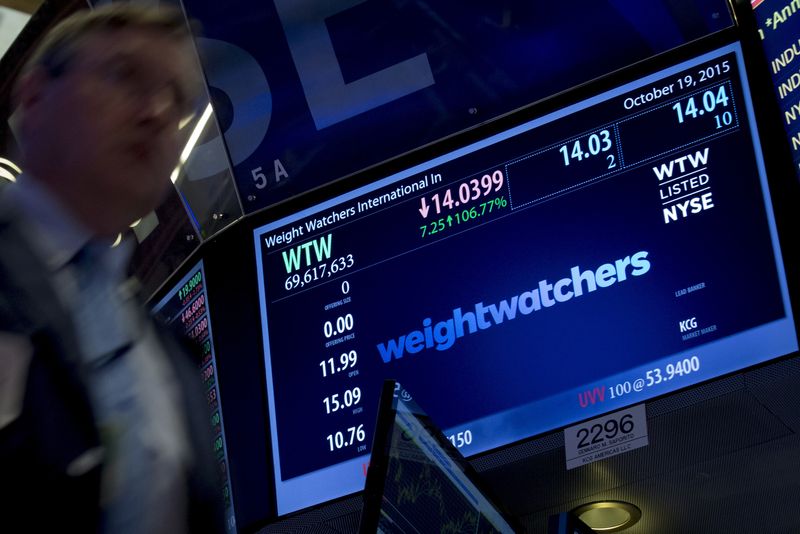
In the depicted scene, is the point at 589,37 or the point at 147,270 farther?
the point at 147,270

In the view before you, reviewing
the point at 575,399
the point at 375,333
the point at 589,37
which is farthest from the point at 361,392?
the point at 589,37

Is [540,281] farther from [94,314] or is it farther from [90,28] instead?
[94,314]

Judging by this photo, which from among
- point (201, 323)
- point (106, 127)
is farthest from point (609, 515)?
point (106, 127)

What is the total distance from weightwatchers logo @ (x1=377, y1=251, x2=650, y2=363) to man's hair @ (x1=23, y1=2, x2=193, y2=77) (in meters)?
2.01

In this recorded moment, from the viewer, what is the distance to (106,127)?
4.94 feet

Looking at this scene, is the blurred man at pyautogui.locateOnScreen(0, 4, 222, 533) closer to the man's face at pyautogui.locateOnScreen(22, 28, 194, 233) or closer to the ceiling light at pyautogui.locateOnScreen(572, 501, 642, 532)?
the man's face at pyautogui.locateOnScreen(22, 28, 194, 233)

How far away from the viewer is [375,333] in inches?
152

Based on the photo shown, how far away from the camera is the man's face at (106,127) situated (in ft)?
4.83

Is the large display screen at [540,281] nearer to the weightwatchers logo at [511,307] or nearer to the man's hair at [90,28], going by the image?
the weightwatchers logo at [511,307]

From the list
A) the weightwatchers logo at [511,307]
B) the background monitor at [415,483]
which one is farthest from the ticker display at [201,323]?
the background monitor at [415,483]

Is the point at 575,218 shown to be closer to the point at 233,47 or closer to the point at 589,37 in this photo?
the point at 589,37

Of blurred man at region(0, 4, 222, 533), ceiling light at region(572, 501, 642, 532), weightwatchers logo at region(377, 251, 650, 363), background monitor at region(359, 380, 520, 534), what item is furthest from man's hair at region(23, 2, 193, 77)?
ceiling light at region(572, 501, 642, 532)

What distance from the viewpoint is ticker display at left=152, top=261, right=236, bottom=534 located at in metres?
4.18

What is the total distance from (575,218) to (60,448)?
8.68 ft
